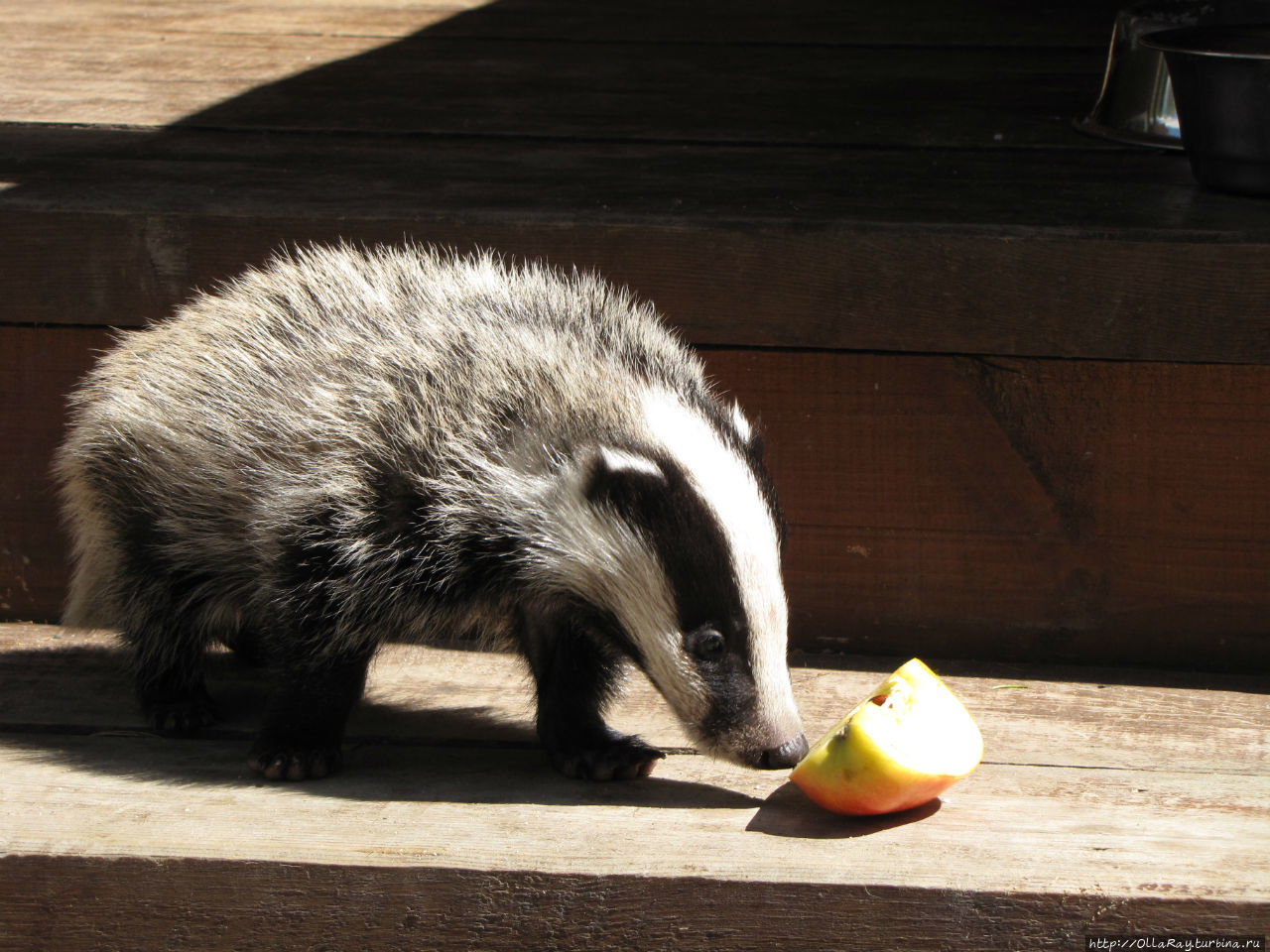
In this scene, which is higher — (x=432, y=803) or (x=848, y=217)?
(x=848, y=217)

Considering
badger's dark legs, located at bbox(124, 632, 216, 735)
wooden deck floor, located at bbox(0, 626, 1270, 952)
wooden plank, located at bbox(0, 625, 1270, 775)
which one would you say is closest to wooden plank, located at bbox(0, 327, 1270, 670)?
wooden plank, located at bbox(0, 625, 1270, 775)

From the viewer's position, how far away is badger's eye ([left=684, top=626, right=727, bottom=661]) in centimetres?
268

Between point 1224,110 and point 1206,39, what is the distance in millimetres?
461

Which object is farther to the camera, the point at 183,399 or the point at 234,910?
the point at 183,399

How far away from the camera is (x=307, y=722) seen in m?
2.89

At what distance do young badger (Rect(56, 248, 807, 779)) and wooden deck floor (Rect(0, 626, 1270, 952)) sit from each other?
0.18 meters

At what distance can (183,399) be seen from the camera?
10.1 ft

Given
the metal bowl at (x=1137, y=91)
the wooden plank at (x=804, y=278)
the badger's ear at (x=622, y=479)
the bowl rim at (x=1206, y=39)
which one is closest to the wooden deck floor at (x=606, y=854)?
the badger's ear at (x=622, y=479)

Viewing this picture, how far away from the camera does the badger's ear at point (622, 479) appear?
268 centimetres

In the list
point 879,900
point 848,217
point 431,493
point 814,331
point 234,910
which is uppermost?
point 848,217

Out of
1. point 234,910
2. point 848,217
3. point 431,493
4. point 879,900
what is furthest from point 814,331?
point 234,910

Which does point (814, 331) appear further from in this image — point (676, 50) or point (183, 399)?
point (676, 50)

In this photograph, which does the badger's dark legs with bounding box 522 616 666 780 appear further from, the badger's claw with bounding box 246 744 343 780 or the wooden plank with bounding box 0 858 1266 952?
the wooden plank with bounding box 0 858 1266 952

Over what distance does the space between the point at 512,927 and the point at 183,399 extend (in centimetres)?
138
